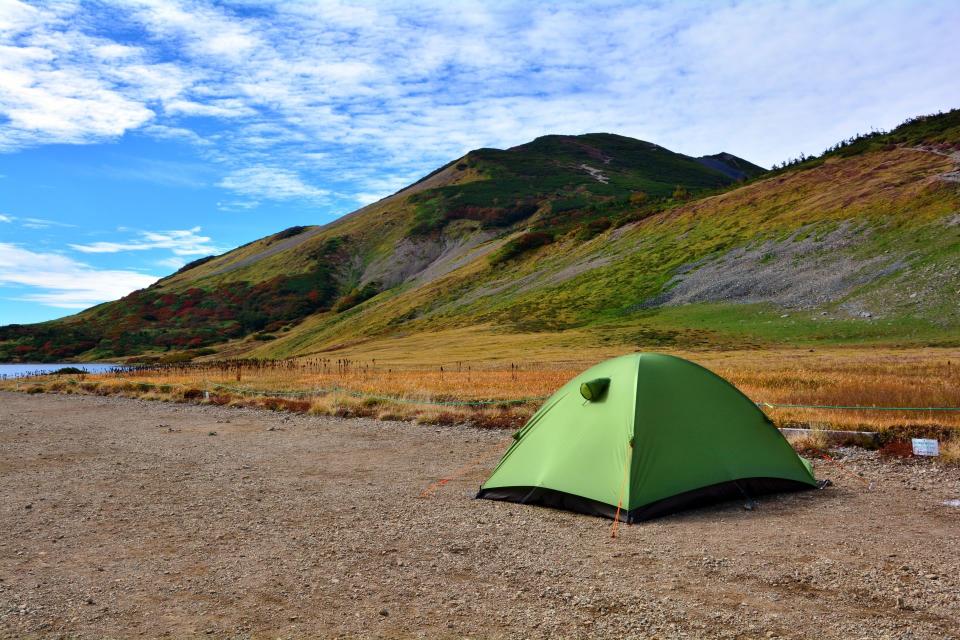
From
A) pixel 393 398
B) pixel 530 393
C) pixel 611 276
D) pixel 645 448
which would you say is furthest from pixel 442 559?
pixel 611 276

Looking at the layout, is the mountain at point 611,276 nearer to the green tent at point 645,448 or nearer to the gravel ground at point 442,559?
the green tent at point 645,448

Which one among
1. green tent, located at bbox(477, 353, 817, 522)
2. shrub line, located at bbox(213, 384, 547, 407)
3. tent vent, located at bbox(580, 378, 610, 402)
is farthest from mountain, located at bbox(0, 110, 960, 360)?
tent vent, located at bbox(580, 378, 610, 402)

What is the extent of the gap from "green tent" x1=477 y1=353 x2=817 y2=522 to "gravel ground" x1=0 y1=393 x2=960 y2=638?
1.23 feet

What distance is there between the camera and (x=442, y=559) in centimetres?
848

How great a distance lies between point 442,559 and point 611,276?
285 feet

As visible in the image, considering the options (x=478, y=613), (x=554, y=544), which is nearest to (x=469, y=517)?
(x=554, y=544)

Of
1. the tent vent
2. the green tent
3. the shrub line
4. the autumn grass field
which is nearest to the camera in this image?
the green tent

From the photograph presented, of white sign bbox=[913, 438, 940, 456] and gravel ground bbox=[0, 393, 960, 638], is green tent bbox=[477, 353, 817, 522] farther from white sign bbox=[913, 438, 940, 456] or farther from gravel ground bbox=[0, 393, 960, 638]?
white sign bbox=[913, 438, 940, 456]

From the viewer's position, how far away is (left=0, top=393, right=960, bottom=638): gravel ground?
652 cm

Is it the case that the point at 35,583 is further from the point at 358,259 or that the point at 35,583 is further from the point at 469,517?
the point at 358,259

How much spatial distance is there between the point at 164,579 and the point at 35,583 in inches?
53.5

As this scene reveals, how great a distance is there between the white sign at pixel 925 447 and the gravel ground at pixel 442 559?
13.0 inches

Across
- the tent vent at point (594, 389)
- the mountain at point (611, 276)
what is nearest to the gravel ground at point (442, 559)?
the tent vent at point (594, 389)

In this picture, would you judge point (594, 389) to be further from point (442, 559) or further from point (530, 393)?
point (530, 393)
